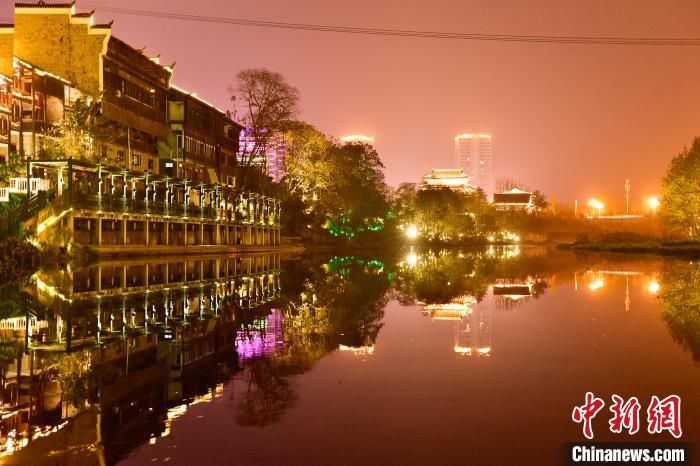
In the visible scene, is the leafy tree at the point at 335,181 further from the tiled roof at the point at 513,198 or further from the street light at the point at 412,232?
the tiled roof at the point at 513,198

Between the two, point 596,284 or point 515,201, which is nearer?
point 596,284

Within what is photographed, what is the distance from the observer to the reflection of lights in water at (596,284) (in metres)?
29.7

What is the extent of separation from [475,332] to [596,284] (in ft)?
60.3

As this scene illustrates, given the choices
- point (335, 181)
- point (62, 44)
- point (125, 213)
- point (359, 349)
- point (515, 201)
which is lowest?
point (359, 349)

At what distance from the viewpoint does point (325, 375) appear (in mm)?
11023

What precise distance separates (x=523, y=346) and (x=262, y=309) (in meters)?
9.65

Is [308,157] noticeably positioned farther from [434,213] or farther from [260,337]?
[260,337]

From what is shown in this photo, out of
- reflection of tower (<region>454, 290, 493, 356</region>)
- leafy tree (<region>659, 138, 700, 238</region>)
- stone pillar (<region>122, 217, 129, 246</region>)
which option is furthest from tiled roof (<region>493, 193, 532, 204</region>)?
reflection of tower (<region>454, 290, 493, 356</region>)

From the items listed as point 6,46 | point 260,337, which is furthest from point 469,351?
point 6,46

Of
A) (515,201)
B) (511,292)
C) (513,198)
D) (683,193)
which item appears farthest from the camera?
(513,198)

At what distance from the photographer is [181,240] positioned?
5872cm

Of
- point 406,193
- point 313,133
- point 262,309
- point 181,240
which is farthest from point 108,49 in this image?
point 406,193

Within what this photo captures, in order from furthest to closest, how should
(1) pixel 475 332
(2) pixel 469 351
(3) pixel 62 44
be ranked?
(3) pixel 62 44 < (1) pixel 475 332 < (2) pixel 469 351

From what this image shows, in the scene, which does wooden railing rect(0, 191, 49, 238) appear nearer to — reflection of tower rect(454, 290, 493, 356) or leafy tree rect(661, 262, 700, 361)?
reflection of tower rect(454, 290, 493, 356)
